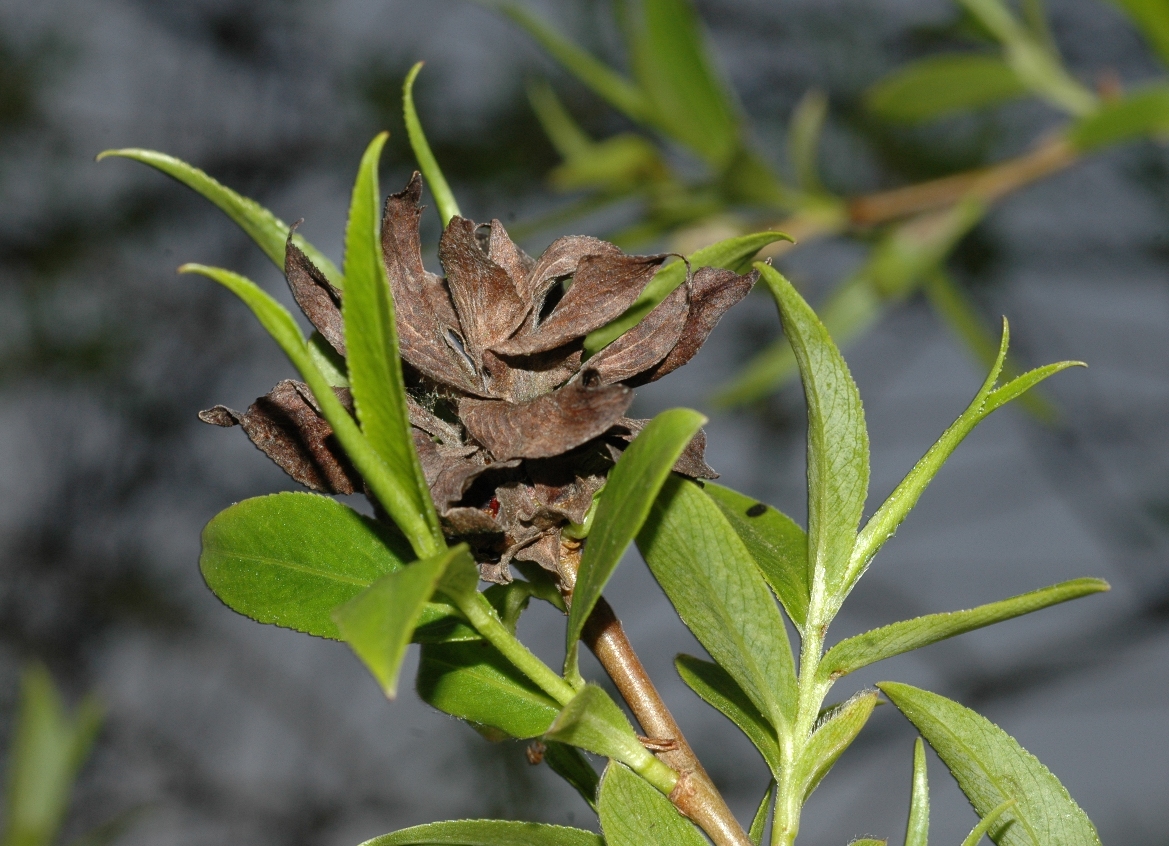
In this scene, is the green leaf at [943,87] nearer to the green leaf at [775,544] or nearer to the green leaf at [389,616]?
the green leaf at [775,544]

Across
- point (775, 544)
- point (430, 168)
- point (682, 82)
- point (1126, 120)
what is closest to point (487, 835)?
point (775, 544)

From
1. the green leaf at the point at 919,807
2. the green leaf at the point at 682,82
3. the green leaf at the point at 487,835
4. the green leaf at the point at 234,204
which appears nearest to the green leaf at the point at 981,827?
the green leaf at the point at 919,807

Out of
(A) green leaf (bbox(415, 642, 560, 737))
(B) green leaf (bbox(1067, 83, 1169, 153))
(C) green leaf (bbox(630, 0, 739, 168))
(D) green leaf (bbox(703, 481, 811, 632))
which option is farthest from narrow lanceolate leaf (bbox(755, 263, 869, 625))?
(C) green leaf (bbox(630, 0, 739, 168))

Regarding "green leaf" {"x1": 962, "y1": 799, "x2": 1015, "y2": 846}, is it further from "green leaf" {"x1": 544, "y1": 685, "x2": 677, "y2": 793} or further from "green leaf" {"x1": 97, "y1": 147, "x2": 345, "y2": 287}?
"green leaf" {"x1": 97, "y1": 147, "x2": 345, "y2": 287}

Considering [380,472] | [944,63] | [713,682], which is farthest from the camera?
[944,63]

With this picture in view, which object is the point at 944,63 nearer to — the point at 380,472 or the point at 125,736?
the point at 380,472

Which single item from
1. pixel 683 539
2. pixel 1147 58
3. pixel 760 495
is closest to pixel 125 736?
pixel 760 495
